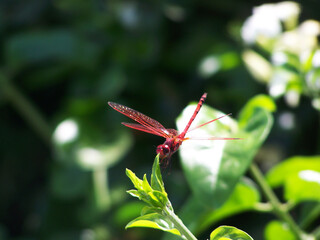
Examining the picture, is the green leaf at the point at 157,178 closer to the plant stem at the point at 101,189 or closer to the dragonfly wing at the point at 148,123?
the dragonfly wing at the point at 148,123

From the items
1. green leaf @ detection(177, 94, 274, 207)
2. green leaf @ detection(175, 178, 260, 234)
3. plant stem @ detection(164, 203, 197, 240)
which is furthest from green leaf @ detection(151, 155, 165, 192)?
green leaf @ detection(175, 178, 260, 234)

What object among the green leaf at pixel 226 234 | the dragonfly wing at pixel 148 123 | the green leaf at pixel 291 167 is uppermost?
the dragonfly wing at pixel 148 123

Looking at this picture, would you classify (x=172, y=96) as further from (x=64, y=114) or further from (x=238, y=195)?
(x=238, y=195)

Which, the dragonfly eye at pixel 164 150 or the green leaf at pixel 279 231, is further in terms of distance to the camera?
the green leaf at pixel 279 231

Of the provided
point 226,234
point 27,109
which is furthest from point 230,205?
point 27,109

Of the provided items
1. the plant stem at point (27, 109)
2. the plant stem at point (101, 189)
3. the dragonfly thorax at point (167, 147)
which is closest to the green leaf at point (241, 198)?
the dragonfly thorax at point (167, 147)

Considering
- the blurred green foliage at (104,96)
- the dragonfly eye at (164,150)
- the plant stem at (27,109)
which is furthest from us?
the plant stem at (27,109)
